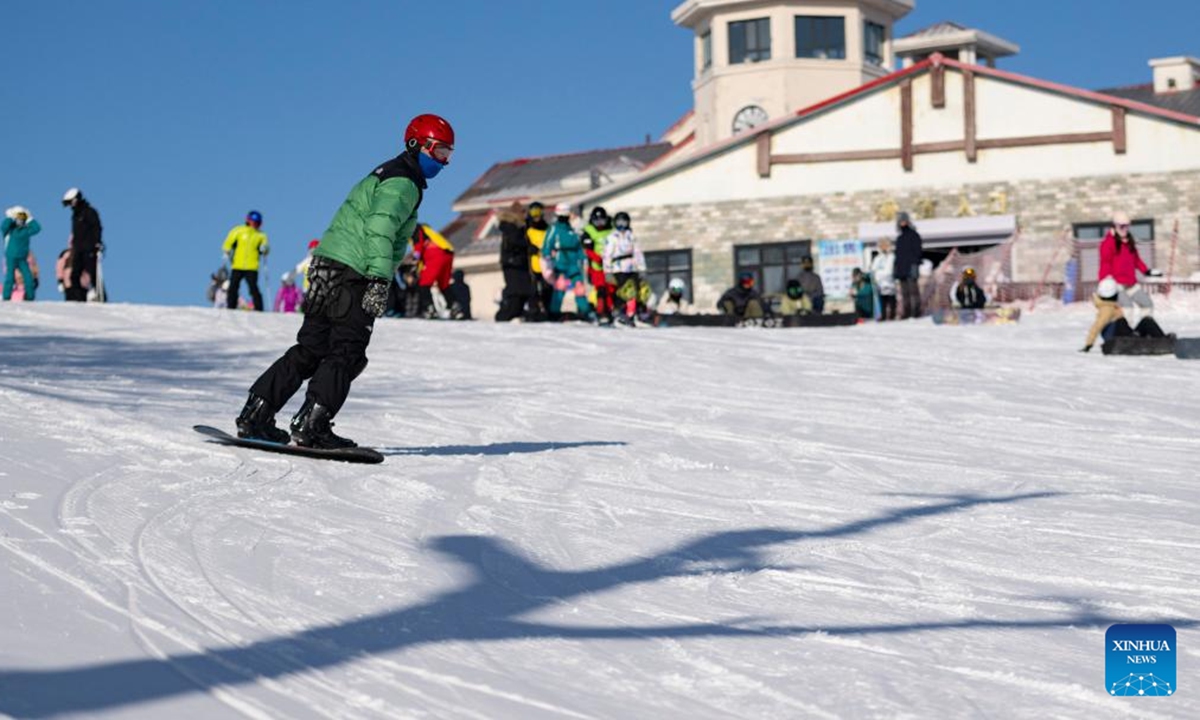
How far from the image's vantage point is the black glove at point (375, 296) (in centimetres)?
762

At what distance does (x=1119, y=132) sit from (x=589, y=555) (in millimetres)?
31535

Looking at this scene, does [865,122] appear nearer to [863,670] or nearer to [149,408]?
[149,408]

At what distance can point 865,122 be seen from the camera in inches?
1443

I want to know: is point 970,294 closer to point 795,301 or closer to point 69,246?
point 795,301

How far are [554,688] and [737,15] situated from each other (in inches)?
1624

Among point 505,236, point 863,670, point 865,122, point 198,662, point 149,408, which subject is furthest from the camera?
point 865,122

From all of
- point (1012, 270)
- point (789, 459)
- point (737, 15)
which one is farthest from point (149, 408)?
point (737, 15)

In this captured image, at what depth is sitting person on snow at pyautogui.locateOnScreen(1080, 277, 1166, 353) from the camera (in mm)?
16516

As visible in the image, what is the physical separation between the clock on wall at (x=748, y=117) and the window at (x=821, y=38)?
1928mm

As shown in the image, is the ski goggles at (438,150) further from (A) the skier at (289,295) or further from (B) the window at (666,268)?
(B) the window at (666,268)

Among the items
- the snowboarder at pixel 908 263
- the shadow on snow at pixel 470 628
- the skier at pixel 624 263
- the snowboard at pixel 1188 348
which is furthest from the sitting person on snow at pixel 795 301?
the shadow on snow at pixel 470 628

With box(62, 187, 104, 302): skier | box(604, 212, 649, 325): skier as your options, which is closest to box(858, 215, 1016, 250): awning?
box(604, 212, 649, 325): skier

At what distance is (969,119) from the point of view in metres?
35.8

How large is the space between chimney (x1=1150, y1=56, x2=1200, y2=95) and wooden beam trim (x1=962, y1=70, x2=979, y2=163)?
18.9m
